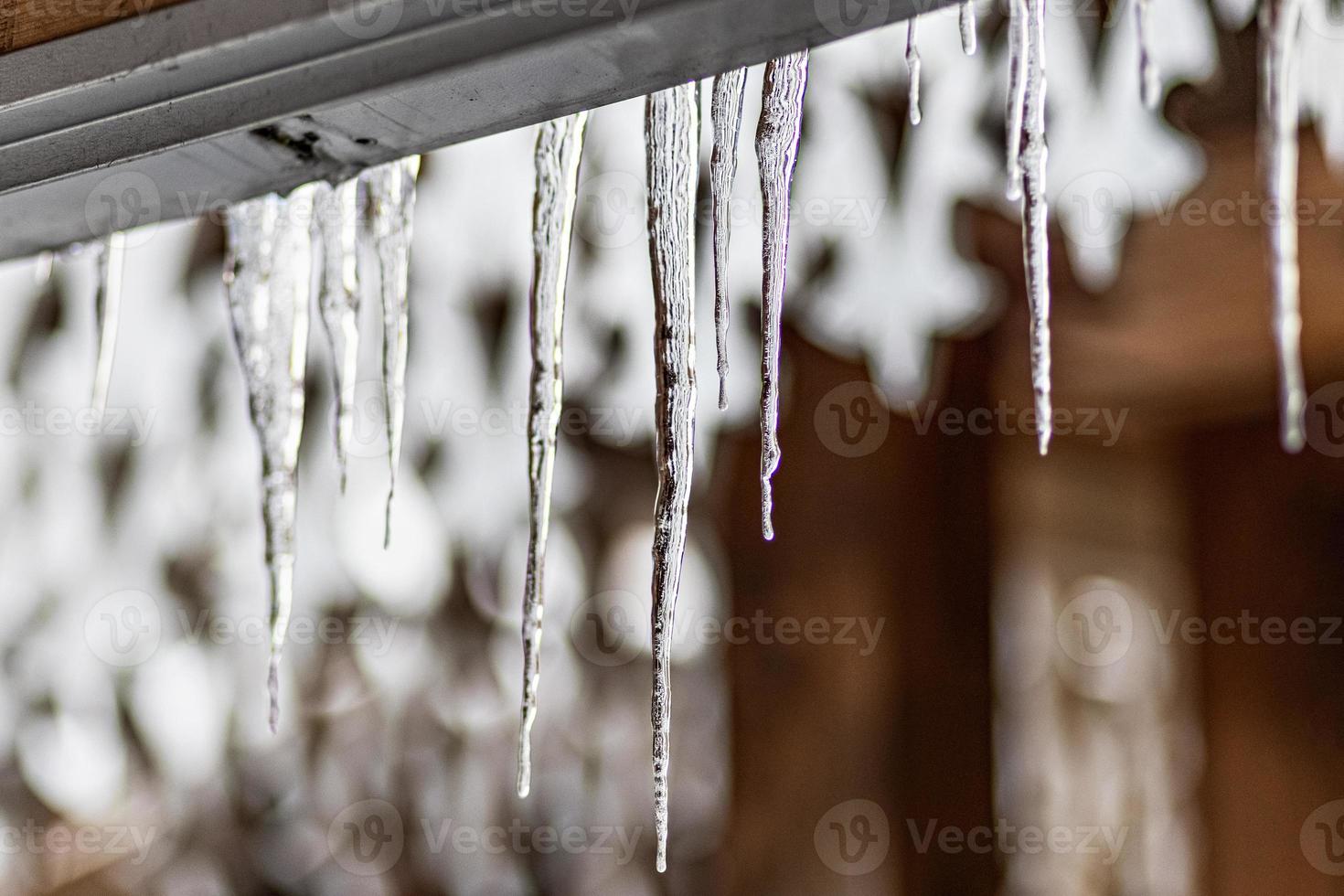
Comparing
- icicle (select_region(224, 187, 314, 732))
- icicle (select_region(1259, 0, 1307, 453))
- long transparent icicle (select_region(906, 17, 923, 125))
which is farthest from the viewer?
icicle (select_region(224, 187, 314, 732))

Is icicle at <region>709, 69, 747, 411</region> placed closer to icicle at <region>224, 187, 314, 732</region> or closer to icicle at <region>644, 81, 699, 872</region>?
icicle at <region>644, 81, 699, 872</region>

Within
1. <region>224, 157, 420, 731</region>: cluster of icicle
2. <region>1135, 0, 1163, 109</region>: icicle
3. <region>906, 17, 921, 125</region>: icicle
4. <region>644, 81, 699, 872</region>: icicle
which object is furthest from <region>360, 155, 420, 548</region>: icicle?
<region>1135, 0, 1163, 109</region>: icicle

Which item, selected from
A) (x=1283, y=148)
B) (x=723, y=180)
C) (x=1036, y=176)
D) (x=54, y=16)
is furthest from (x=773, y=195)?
(x=54, y=16)

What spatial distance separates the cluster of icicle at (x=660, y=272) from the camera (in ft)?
1.88

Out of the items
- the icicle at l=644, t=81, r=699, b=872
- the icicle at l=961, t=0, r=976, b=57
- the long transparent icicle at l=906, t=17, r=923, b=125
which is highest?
the icicle at l=961, t=0, r=976, b=57

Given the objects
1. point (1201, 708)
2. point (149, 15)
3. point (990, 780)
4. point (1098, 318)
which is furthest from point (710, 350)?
point (149, 15)

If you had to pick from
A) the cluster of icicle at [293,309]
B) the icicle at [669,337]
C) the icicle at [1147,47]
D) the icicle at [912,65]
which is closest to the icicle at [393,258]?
the cluster of icicle at [293,309]

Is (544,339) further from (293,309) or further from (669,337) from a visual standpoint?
(293,309)

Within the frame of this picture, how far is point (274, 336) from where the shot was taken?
0.87m

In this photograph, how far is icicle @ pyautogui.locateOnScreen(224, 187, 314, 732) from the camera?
85cm

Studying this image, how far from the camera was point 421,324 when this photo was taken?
2053 mm

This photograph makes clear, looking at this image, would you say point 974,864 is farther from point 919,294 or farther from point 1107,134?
point 1107,134

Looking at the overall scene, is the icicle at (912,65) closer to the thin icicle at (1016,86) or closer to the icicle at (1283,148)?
the thin icicle at (1016,86)

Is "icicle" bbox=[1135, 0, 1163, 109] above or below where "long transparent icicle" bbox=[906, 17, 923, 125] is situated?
below
